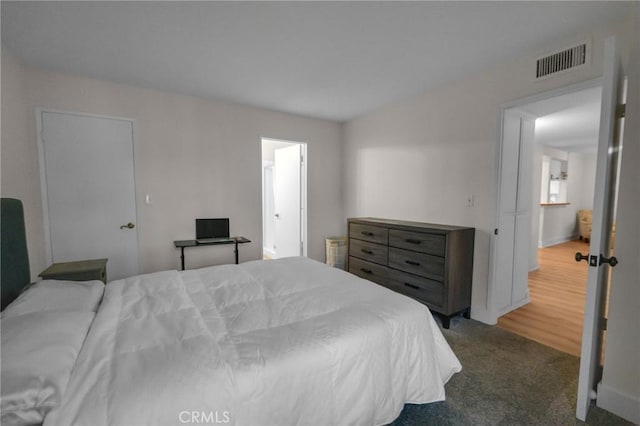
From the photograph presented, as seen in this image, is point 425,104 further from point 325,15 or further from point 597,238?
point 597,238

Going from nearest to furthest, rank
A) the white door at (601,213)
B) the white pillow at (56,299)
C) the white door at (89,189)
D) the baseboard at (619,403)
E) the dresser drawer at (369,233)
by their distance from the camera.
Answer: the white pillow at (56,299)
the white door at (601,213)
the baseboard at (619,403)
the white door at (89,189)
the dresser drawer at (369,233)

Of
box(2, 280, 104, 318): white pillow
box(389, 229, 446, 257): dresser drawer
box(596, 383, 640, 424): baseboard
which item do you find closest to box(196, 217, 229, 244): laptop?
box(2, 280, 104, 318): white pillow

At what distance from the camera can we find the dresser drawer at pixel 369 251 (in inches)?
127

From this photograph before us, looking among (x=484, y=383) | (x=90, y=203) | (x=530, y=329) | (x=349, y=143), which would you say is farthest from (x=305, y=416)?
(x=349, y=143)

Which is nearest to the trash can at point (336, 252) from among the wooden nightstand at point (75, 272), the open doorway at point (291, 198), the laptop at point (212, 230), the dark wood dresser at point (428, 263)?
the open doorway at point (291, 198)

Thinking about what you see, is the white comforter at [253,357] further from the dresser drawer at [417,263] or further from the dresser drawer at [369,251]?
the dresser drawer at [369,251]

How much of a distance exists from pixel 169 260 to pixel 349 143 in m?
3.13

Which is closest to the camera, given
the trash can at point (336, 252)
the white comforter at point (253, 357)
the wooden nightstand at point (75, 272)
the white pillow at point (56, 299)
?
the white comforter at point (253, 357)

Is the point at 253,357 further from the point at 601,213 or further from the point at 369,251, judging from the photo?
the point at 369,251

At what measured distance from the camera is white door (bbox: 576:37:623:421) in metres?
1.43

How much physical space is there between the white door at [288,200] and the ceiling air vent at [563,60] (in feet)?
10.2

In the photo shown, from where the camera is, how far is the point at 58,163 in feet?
9.09

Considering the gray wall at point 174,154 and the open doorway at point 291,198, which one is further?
the open doorway at point 291,198

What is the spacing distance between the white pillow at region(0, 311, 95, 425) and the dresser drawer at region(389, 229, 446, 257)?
2.62 meters
